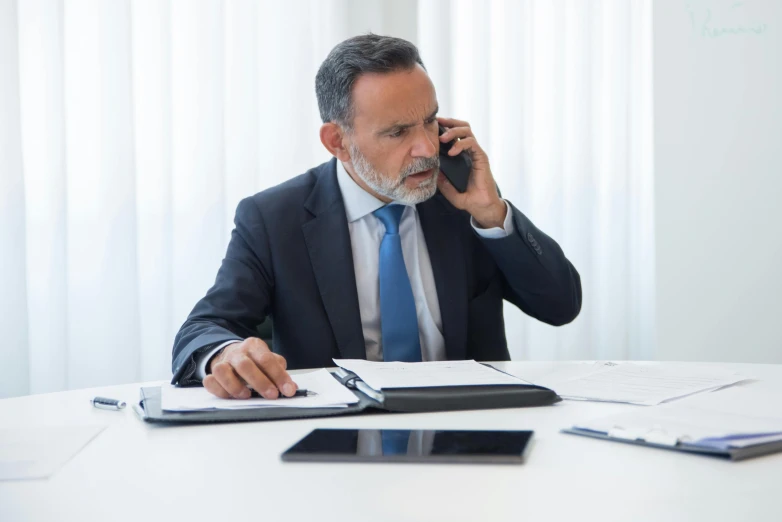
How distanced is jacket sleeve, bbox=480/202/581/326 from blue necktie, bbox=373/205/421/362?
0.20m

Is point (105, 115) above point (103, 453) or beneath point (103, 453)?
above

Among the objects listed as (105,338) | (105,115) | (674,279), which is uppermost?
(105,115)

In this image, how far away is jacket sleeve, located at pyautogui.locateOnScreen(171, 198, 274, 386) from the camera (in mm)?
1460

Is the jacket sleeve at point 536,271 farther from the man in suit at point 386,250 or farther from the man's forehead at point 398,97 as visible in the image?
the man's forehead at point 398,97

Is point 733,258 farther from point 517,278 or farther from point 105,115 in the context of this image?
point 105,115

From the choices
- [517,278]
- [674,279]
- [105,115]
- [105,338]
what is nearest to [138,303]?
[105,338]

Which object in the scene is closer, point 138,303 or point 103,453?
point 103,453

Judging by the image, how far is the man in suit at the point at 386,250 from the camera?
5.40 ft

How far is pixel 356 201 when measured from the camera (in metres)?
1.80

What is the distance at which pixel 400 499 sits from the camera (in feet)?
2.13

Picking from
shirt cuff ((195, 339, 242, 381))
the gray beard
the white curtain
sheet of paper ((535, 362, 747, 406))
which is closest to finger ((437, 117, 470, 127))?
the gray beard

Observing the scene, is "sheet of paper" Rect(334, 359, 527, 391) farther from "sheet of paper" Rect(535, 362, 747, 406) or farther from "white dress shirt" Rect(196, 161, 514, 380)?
"white dress shirt" Rect(196, 161, 514, 380)

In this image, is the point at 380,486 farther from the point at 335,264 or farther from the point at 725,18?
the point at 725,18

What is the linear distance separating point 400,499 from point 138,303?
82.8 inches
